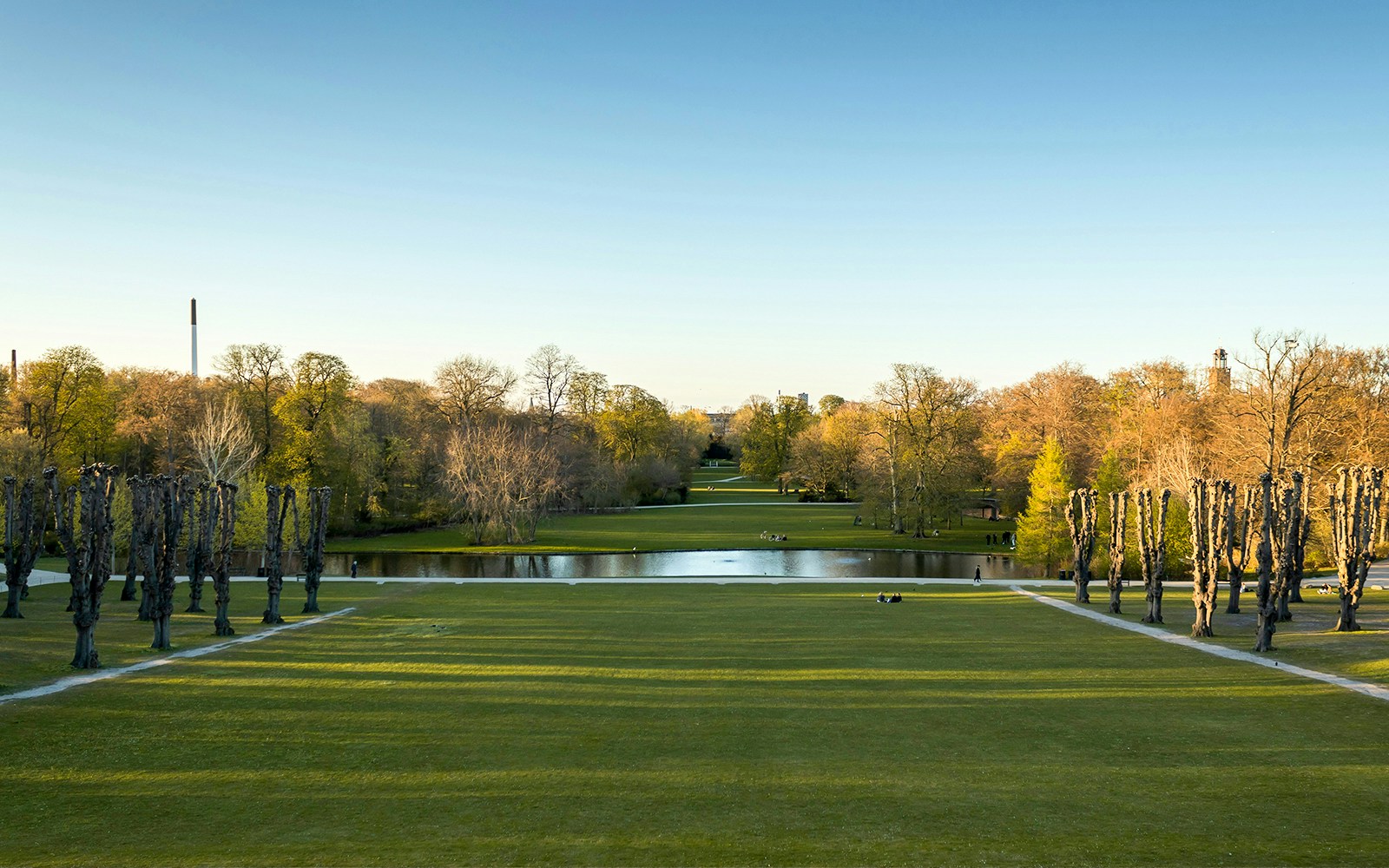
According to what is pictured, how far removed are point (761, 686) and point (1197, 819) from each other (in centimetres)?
813

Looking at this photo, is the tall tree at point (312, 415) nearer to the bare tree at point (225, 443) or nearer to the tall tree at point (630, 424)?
the bare tree at point (225, 443)

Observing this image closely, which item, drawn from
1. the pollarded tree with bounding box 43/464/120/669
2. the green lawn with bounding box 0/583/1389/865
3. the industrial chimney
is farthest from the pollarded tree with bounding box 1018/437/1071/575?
the industrial chimney

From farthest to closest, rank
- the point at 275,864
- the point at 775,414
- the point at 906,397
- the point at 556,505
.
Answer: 1. the point at 775,414
2. the point at 556,505
3. the point at 906,397
4. the point at 275,864

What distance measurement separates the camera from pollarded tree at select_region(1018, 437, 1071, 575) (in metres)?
45.8

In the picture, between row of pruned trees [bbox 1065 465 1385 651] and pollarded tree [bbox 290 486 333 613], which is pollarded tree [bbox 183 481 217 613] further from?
row of pruned trees [bbox 1065 465 1385 651]

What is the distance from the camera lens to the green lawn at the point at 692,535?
5397 cm

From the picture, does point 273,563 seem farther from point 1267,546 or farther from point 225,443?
point 225,443

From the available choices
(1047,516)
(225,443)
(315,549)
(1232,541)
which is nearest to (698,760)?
(315,549)

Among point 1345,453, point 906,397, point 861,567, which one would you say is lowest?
point 861,567

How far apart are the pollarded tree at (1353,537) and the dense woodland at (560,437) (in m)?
13.5

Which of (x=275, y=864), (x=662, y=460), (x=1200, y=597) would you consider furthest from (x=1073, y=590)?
(x=662, y=460)

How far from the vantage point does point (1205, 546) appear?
896 inches

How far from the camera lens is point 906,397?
6225cm

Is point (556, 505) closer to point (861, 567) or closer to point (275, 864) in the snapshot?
point (861, 567)
